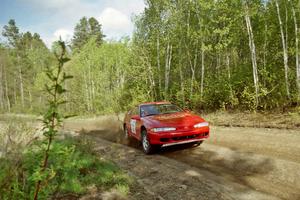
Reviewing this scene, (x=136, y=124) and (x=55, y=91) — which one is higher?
(x=55, y=91)

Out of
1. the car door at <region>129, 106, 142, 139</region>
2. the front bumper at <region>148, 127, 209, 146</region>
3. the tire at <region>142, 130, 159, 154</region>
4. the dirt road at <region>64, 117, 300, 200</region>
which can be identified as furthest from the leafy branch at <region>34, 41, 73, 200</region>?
the car door at <region>129, 106, 142, 139</region>

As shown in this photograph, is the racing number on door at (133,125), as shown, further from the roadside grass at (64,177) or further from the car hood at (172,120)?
the roadside grass at (64,177)

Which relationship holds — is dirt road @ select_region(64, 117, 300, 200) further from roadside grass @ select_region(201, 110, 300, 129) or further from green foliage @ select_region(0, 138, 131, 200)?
roadside grass @ select_region(201, 110, 300, 129)

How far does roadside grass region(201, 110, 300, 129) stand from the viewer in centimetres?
1036

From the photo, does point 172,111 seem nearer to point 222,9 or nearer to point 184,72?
point 222,9

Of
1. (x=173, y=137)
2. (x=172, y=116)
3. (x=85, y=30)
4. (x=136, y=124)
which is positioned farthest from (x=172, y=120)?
(x=85, y=30)

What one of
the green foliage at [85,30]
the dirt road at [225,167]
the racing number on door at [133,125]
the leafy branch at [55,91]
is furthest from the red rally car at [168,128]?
the green foliage at [85,30]

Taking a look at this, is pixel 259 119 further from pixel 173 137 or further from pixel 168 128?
pixel 168 128

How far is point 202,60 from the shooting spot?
18250 mm

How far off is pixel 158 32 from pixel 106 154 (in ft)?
53.2

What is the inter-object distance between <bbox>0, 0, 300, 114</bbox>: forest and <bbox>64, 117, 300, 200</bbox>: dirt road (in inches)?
99.2

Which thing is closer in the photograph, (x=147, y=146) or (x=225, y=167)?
(x=225, y=167)

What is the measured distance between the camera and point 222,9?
16438 mm

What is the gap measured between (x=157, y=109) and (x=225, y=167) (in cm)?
366
